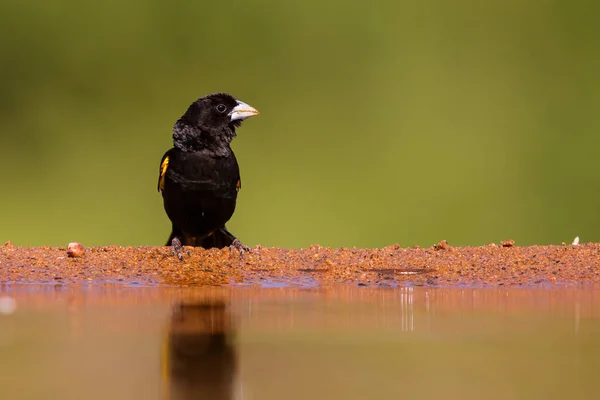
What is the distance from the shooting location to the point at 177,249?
7.44 meters

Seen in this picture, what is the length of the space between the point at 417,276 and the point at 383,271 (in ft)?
1.01

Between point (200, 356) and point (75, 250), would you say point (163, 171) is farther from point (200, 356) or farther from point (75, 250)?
point (200, 356)

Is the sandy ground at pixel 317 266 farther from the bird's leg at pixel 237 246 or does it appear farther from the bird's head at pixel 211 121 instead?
the bird's head at pixel 211 121

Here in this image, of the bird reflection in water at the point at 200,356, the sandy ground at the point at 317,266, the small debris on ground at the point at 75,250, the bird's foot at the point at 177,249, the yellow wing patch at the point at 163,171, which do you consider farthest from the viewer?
the yellow wing patch at the point at 163,171

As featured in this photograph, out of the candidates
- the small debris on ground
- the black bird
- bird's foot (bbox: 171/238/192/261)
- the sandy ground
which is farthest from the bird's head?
the small debris on ground

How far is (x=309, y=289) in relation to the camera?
6.30 metres

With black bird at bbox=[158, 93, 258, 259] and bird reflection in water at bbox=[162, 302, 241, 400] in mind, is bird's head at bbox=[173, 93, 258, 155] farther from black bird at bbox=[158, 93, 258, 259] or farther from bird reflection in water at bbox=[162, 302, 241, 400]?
bird reflection in water at bbox=[162, 302, 241, 400]

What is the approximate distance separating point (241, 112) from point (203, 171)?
0.66 meters

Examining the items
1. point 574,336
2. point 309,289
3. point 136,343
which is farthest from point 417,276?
point 136,343

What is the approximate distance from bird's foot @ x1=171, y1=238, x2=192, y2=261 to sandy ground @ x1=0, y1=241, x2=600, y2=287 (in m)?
0.05

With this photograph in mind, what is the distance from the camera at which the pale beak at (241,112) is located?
7621mm

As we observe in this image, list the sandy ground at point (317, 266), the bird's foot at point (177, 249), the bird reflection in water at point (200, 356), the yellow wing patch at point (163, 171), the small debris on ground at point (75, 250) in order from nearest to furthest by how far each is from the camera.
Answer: the bird reflection in water at point (200, 356) < the sandy ground at point (317, 266) < the bird's foot at point (177, 249) < the small debris on ground at point (75, 250) < the yellow wing patch at point (163, 171)

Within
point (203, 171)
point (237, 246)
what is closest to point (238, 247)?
point (237, 246)

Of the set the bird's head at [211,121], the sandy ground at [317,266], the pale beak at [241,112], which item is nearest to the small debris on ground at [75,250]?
the sandy ground at [317,266]
